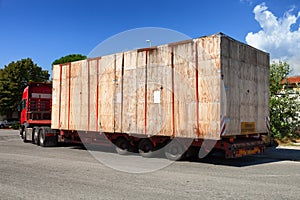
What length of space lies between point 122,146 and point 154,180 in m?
4.90

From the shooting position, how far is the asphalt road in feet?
19.6

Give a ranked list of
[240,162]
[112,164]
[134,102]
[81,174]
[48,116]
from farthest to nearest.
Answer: [48,116], [134,102], [240,162], [112,164], [81,174]

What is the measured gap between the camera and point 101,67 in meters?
12.2

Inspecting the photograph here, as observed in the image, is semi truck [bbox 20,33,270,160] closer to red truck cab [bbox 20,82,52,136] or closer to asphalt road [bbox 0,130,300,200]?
asphalt road [bbox 0,130,300,200]

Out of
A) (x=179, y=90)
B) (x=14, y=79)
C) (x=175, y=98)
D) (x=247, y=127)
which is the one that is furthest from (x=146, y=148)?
(x=14, y=79)

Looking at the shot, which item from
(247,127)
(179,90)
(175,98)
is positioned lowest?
(247,127)

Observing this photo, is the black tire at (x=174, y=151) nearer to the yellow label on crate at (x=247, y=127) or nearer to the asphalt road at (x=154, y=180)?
the asphalt road at (x=154, y=180)

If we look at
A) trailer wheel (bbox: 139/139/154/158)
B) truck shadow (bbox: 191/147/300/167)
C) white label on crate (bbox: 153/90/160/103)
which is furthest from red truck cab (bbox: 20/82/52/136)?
truck shadow (bbox: 191/147/300/167)

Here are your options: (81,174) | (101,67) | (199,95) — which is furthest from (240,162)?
(101,67)

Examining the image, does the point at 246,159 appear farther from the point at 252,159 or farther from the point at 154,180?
the point at 154,180

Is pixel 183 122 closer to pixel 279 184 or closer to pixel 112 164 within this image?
pixel 112 164

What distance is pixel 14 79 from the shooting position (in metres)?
46.0

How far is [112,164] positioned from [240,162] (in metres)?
4.30

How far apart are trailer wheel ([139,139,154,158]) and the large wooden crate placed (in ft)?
1.87
